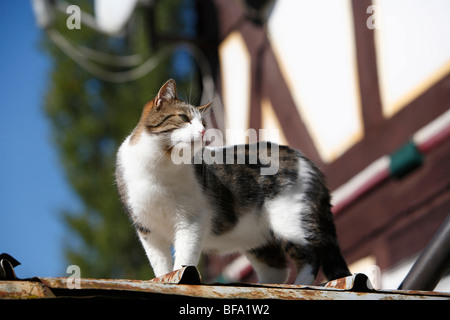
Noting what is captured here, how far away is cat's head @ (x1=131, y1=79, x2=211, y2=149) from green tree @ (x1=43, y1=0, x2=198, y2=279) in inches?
291

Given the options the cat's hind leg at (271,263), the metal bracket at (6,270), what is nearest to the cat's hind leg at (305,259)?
the cat's hind leg at (271,263)

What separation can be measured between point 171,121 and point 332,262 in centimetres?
99

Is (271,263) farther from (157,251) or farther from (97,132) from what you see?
(97,132)

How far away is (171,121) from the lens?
2.69m

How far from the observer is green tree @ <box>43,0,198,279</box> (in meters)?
10.1

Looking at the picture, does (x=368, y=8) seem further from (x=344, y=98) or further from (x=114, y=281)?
(x=114, y=281)

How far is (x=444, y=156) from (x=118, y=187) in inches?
86.5

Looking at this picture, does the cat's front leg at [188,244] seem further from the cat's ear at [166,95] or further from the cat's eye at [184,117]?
the cat's ear at [166,95]

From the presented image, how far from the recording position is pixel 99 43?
11289 mm

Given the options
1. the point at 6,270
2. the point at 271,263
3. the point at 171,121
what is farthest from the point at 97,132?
the point at 6,270

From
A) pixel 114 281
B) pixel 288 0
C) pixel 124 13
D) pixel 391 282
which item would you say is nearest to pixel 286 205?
pixel 114 281

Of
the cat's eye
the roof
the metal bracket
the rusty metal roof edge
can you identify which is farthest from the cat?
the metal bracket

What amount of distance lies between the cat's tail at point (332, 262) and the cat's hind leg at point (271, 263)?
0.25 meters

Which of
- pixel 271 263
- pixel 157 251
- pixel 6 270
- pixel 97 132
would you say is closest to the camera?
pixel 6 270
